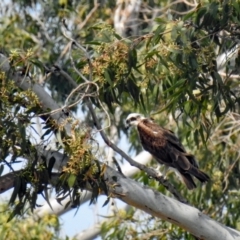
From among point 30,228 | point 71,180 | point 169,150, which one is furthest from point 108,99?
point 30,228

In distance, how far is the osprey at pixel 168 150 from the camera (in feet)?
25.9

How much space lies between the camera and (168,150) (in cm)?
821

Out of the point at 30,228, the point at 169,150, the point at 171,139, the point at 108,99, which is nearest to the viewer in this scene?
the point at 108,99

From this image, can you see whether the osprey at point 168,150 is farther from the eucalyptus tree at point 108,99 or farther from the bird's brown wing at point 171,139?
the eucalyptus tree at point 108,99

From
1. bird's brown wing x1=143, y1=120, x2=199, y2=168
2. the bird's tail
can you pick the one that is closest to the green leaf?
the bird's tail

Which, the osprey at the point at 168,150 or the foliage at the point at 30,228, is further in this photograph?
the foliage at the point at 30,228

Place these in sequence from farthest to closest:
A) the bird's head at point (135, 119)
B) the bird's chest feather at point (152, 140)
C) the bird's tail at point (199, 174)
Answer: the bird's head at point (135, 119)
the bird's chest feather at point (152, 140)
the bird's tail at point (199, 174)

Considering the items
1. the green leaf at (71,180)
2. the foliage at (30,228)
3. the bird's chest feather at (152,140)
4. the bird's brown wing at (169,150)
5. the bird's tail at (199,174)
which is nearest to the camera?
the green leaf at (71,180)

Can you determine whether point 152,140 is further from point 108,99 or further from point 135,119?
point 108,99

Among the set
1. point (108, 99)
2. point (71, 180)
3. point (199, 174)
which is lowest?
point (71, 180)

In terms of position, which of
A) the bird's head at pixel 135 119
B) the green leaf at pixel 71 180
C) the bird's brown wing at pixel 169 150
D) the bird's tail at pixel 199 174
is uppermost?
the bird's head at pixel 135 119

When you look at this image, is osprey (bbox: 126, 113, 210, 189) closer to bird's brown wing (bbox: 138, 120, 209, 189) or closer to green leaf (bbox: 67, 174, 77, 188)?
bird's brown wing (bbox: 138, 120, 209, 189)

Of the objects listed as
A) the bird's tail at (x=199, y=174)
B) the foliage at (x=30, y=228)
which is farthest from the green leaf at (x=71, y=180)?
the foliage at (x=30, y=228)

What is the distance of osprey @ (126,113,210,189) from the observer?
7891 millimetres
